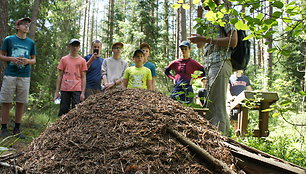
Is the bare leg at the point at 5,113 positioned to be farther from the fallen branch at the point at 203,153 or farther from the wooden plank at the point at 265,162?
the wooden plank at the point at 265,162

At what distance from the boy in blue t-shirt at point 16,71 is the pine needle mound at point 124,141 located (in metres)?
3.32

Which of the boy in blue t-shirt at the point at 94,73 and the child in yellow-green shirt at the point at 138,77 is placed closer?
the child in yellow-green shirt at the point at 138,77

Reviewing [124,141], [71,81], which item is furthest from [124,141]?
[71,81]

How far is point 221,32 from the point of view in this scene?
404cm

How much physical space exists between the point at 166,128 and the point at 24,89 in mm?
4417

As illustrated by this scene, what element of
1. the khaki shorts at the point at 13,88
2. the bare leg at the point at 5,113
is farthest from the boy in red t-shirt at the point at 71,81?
the bare leg at the point at 5,113

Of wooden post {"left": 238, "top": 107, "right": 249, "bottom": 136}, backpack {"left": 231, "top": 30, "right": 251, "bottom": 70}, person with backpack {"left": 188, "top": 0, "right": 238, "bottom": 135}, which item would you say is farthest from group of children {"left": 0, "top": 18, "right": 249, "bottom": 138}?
wooden post {"left": 238, "top": 107, "right": 249, "bottom": 136}

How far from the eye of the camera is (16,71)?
5.19 meters

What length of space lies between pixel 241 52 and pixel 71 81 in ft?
12.4

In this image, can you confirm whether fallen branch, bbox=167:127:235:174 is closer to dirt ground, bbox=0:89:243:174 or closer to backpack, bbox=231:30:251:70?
dirt ground, bbox=0:89:243:174

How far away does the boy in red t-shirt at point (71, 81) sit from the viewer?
17.8 ft

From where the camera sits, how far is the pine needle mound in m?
1.84

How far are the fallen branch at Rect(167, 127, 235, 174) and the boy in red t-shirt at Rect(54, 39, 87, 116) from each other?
12.6ft

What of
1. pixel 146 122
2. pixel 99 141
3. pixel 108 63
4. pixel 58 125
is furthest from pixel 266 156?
pixel 108 63
